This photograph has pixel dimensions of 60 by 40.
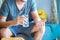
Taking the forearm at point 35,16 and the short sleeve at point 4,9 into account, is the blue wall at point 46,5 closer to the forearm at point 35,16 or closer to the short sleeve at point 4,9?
the forearm at point 35,16

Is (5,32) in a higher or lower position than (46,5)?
lower

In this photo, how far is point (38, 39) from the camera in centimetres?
89

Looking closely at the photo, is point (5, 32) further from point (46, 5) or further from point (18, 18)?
point (46, 5)

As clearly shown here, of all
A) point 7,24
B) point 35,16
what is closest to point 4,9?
point 7,24

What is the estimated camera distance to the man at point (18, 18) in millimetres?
841

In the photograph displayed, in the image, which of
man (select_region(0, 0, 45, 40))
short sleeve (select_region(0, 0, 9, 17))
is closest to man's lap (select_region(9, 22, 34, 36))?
man (select_region(0, 0, 45, 40))

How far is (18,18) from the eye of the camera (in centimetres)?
84

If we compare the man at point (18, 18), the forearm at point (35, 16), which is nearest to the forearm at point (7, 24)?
the man at point (18, 18)

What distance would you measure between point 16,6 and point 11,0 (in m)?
0.05

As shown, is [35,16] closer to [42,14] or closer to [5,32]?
[42,14]

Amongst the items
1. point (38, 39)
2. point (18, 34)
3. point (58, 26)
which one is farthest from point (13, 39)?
point (58, 26)

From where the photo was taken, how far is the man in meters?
0.84

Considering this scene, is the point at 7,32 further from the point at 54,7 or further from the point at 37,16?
the point at 54,7

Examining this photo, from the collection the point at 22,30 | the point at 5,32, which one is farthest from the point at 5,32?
the point at 22,30
